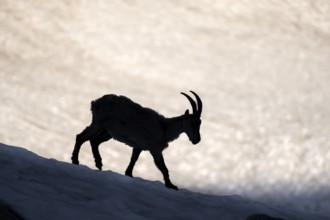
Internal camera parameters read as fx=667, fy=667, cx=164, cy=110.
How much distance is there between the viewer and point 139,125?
14312mm

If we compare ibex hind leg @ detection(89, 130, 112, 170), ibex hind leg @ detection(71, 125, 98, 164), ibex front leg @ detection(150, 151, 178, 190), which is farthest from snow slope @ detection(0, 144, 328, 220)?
ibex hind leg @ detection(89, 130, 112, 170)

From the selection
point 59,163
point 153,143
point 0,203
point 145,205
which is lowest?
point 0,203

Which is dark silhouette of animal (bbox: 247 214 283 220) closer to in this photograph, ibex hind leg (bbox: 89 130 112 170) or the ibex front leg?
the ibex front leg

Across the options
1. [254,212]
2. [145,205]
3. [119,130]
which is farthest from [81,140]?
[254,212]

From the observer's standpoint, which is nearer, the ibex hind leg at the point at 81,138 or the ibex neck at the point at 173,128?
the ibex neck at the point at 173,128

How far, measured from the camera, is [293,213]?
46.7 feet

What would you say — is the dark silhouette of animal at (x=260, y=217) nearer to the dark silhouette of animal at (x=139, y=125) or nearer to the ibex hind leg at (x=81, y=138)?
the dark silhouette of animal at (x=139, y=125)

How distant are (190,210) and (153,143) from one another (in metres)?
2.20

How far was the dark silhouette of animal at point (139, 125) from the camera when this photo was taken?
1427cm

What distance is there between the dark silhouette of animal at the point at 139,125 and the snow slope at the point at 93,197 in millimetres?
837

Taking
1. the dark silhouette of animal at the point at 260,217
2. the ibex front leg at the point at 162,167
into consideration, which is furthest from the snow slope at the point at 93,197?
the dark silhouette of animal at the point at 260,217

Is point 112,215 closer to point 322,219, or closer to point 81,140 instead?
point 81,140

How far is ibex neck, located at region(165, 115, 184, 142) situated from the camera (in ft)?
47.4

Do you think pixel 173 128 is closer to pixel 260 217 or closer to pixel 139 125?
pixel 139 125
